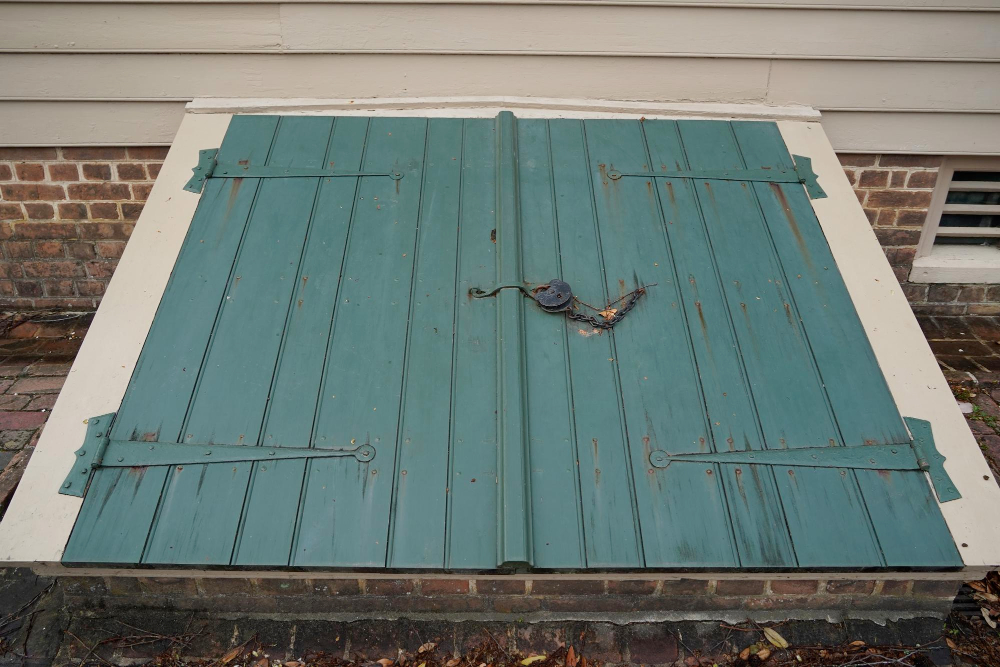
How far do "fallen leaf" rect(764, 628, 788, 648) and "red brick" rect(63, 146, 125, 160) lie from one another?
3675 mm

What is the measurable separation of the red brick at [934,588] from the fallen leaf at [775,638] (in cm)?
48

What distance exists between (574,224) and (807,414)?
1152 millimetres

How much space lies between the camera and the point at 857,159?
12.8ft

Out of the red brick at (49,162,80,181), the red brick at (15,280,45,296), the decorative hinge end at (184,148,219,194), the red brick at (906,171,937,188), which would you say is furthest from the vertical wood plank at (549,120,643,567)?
the red brick at (15,280,45,296)

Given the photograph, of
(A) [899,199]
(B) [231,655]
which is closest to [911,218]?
(A) [899,199]

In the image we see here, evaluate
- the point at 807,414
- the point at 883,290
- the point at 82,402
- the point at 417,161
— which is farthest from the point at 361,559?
the point at 883,290

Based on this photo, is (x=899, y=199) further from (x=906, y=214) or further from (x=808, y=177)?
(x=808, y=177)

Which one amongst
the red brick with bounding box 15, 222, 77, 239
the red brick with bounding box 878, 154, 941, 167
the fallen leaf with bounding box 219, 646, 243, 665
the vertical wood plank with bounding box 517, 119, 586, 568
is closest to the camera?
the vertical wood plank with bounding box 517, 119, 586, 568

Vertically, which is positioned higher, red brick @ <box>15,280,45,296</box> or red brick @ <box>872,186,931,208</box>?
red brick @ <box>872,186,931,208</box>

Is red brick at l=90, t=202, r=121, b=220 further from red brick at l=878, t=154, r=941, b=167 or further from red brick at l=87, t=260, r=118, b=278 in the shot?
red brick at l=878, t=154, r=941, b=167

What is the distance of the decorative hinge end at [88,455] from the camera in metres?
2.37

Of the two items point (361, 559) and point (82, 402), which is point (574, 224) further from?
point (82, 402)

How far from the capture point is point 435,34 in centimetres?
351

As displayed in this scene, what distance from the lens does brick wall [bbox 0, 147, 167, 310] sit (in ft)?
12.7
